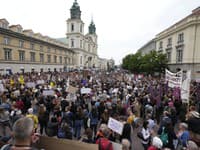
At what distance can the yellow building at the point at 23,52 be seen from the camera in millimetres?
36188

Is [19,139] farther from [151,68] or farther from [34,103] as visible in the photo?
[151,68]

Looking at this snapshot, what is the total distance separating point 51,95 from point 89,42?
340ft

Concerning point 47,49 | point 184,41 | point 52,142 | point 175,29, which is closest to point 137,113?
point 52,142

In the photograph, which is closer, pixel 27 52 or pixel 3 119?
pixel 3 119

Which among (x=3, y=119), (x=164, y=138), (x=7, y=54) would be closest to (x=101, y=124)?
(x=164, y=138)

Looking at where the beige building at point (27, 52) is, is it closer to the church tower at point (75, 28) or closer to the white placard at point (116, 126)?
the church tower at point (75, 28)

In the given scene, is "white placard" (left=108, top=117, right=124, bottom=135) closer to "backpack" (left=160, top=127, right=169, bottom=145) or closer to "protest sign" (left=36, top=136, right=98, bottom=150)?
"backpack" (left=160, top=127, right=169, bottom=145)

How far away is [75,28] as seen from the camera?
90.4 metres

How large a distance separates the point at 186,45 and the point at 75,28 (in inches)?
2516

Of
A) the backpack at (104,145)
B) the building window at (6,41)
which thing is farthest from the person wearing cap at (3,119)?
the building window at (6,41)

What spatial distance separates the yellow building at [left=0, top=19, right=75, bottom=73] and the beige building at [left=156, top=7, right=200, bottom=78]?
3251 centimetres

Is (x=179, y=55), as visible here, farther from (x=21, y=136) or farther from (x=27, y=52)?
(x=21, y=136)

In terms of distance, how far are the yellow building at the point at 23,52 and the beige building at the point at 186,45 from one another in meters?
32.5

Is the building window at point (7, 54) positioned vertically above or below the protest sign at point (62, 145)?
above
